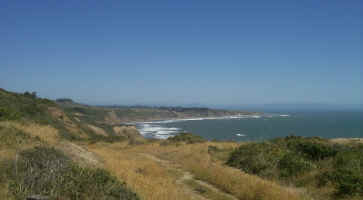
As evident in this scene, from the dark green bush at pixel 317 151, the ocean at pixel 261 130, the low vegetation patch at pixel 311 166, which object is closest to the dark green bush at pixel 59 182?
the low vegetation patch at pixel 311 166

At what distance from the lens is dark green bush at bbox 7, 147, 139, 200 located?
513 centimetres

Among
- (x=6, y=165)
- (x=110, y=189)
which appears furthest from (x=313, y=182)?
(x=6, y=165)

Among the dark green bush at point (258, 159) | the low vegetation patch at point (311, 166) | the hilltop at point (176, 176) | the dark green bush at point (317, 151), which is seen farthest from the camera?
the dark green bush at point (317, 151)

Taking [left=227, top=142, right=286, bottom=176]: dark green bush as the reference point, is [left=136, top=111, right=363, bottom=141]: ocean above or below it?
below

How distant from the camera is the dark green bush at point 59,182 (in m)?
5.13

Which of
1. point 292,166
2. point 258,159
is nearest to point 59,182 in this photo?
point 292,166

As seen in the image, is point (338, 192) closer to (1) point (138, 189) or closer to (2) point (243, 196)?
(2) point (243, 196)

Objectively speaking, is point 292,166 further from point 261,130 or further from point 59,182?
point 261,130

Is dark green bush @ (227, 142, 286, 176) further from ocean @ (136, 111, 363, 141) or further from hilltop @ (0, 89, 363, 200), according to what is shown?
ocean @ (136, 111, 363, 141)

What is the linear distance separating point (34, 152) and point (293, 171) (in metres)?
10.0

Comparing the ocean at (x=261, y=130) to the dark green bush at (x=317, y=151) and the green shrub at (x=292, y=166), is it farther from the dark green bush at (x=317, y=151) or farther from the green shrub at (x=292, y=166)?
the green shrub at (x=292, y=166)

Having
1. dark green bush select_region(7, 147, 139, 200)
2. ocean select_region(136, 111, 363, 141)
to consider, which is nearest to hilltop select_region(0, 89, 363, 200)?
dark green bush select_region(7, 147, 139, 200)

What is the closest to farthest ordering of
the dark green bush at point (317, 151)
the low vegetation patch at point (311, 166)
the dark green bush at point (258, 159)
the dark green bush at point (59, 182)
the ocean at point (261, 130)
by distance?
the dark green bush at point (59, 182), the low vegetation patch at point (311, 166), the dark green bush at point (258, 159), the dark green bush at point (317, 151), the ocean at point (261, 130)

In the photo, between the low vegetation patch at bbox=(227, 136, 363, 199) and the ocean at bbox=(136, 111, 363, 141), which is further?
the ocean at bbox=(136, 111, 363, 141)
